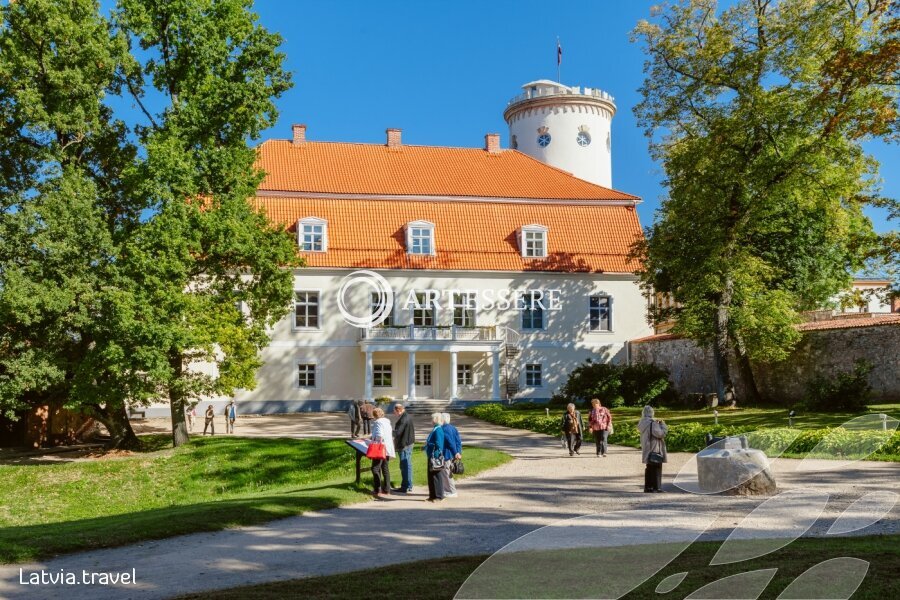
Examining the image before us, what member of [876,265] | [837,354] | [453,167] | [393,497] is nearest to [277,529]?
[393,497]

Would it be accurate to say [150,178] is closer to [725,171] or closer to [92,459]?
[92,459]

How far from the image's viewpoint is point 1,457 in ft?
75.6

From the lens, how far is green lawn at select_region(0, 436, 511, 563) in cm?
1289

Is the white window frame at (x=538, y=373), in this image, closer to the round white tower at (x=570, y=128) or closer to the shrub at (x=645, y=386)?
the shrub at (x=645, y=386)

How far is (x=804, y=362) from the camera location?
2784 centimetres

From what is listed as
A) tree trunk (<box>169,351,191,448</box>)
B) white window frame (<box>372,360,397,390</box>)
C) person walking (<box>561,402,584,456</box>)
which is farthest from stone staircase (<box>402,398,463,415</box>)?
person walking (<box>561,402,584,456</box>)

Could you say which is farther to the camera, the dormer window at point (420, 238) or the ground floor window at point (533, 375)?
the ground floor window at point (533, 375)

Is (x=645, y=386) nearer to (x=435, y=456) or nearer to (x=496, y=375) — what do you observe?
(x=496, y=375)

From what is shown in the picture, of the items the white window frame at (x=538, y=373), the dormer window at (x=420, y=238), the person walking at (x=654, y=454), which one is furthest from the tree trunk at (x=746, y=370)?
the person walking at (x=654, y=454)

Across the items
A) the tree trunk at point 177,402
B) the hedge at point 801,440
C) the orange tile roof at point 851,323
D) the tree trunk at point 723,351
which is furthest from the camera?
the tree trunk at point 723,351

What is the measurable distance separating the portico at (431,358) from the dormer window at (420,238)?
140 inches

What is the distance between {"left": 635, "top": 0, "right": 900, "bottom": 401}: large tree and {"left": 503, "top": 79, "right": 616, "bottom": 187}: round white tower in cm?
1802

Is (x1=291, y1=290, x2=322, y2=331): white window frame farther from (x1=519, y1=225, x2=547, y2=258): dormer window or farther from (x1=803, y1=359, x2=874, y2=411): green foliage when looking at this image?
(x1=803, y1=359, x2=874, y2=411): green foliage

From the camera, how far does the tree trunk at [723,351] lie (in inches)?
1081
